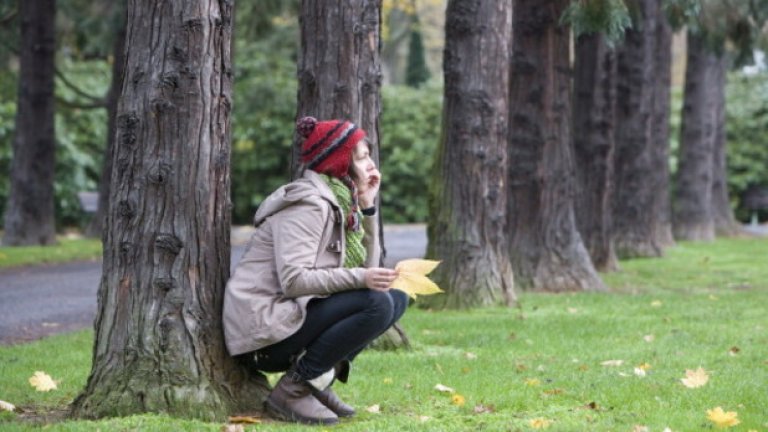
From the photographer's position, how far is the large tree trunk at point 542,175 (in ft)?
41.4

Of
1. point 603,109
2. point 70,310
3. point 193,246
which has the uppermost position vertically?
point 603,109

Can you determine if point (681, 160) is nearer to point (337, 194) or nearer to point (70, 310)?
point (70, 310)

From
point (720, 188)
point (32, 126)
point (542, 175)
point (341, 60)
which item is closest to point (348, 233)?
point (341, 60)

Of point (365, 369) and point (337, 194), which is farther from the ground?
point (337, 194)

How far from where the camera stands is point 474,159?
10.6 metres

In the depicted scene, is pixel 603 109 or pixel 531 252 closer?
pixel 531 252

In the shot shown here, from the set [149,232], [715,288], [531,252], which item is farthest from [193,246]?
[715,288]

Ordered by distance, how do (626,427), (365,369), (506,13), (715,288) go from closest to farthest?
(626,427) → (365,369) → (506,13) → (715,288)

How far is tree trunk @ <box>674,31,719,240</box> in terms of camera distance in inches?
953

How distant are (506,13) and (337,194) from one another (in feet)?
17.4

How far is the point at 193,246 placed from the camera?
5.50 m

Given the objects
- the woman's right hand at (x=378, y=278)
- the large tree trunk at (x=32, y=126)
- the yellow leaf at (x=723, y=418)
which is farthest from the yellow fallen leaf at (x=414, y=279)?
the large tree trunk at (x=32, y=126)

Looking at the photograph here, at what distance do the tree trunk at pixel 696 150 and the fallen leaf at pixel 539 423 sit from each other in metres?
19.2

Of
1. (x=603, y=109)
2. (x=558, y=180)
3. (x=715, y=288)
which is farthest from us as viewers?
(x=603, y=109)
